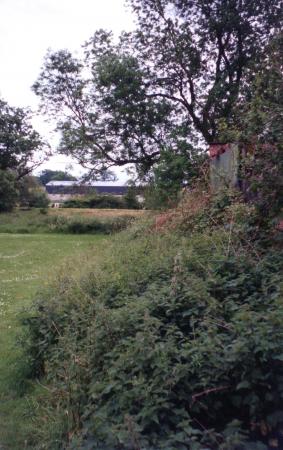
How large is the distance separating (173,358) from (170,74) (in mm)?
18840

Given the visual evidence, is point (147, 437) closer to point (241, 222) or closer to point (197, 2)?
point (241, 222)

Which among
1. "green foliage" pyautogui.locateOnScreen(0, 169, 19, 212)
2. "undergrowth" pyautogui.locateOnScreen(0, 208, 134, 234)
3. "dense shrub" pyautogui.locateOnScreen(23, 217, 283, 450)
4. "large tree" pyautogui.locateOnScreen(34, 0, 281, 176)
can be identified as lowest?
"undergrowth" pyautogui.locateOnScreen(0, 208, 134, 234)

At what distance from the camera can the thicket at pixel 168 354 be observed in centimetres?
281

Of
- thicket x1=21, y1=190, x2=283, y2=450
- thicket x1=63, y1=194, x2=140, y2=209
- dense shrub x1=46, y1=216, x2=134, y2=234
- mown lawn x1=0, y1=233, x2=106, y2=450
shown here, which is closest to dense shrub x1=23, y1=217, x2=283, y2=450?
thicket x1=21, y1=190, x2=283, y2=450

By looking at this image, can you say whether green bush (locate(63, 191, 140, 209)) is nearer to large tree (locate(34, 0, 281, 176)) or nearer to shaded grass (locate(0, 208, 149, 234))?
shaded grass (locate(0, 208, 149, 234))

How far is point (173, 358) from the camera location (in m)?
3.13

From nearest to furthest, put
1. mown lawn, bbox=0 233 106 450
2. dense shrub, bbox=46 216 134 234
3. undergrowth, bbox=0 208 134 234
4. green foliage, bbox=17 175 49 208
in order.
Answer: mown lawn, bbox=0 233 106 450, dense shrub, bbox=46 216 134 234, undergrowth, bbox=0 208 134 234, green foliage, bbox=17 175 49 208

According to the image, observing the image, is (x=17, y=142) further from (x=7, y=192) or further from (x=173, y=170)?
(x=173, y=170)

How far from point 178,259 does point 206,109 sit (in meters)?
16.6

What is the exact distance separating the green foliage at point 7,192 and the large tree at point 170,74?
17.0 meters

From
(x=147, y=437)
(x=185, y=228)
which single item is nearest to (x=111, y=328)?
(x=147, y=437)

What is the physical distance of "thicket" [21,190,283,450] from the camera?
2807mm

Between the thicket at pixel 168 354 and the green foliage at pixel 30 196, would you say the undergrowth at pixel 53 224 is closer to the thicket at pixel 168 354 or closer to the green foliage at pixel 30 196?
the green foliage at pixel 30 196

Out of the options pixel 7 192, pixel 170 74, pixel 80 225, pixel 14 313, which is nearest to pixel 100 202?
pixel 7 192
